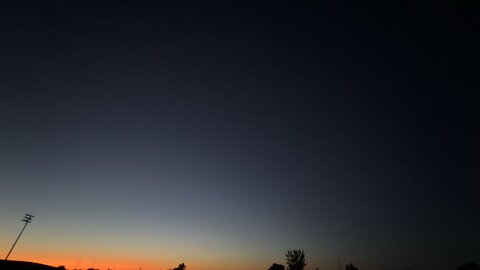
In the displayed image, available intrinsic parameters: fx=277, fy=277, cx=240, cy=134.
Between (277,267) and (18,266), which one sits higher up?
(277,267)

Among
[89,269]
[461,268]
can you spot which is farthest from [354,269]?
[89,269]

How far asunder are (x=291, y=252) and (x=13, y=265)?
39568 millimetres

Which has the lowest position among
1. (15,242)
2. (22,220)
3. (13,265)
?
(13,265)

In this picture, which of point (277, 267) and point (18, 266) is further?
point (277, 267)

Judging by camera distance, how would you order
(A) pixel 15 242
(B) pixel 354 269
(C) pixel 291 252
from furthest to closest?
1. (B) pixel 354 269
2. (A) pixel 15 242
3. (C) pixel 291 252

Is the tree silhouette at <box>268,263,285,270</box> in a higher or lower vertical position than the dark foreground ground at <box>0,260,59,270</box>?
higher

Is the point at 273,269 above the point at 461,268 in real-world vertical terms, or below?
below

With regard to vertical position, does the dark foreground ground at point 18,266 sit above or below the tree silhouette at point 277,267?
below

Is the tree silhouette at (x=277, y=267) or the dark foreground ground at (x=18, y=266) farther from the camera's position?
the tree silhouette at (x=277, y=267)

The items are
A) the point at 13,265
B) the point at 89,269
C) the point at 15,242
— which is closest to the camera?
the point at 13,265

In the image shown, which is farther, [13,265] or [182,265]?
[182,265]

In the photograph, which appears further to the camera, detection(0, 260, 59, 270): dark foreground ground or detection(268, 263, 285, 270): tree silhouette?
detection(268, 263, 285, 270): tree silhouette

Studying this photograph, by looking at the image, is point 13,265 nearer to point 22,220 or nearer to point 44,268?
point 44,268

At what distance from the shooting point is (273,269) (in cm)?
6744
